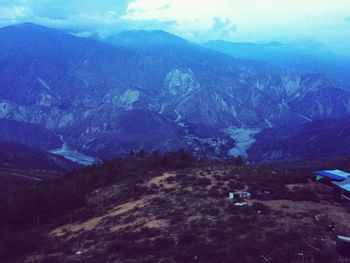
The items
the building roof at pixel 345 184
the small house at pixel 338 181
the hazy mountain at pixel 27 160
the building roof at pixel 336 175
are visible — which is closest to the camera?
the small house at pixel 338 181

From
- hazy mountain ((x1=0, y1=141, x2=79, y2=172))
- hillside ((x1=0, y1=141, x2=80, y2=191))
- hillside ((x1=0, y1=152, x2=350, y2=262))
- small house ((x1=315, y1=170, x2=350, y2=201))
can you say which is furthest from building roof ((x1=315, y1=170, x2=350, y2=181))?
hazy mountain ((x1=0, y1=141, x2=79, y2=172))

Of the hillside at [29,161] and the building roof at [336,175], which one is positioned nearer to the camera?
the building roof at [336,175]

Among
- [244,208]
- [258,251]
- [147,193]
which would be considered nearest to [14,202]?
[147,193]

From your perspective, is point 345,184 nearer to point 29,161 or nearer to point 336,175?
point 336,175

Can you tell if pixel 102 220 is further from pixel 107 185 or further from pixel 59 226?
pixel 107 185

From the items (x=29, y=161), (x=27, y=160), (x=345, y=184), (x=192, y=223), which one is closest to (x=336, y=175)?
(x=345, y=184)

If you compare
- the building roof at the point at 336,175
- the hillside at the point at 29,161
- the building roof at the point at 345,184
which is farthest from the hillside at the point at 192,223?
the hillside at the point at 29,161

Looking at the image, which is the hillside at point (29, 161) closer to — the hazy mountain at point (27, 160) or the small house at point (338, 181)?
the hazy mountain at point (27, 160)
